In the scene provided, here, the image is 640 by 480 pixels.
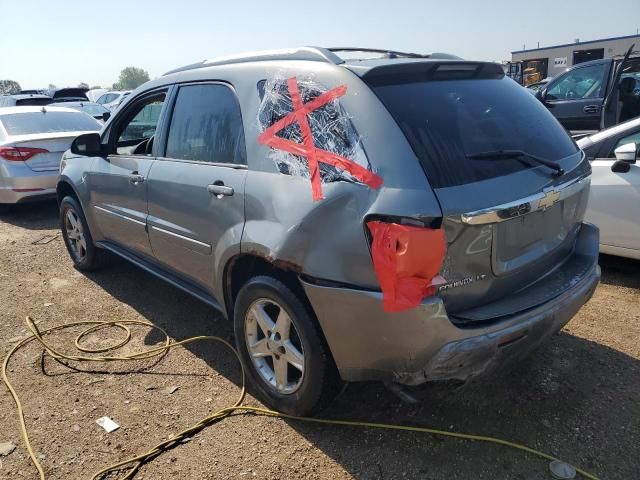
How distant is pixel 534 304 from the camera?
245cm

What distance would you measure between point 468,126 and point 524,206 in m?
0.46

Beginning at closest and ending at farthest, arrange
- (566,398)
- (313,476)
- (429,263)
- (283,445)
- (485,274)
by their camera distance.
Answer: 1. (429,263)
2. (485,274)
3. (313,476)
4. (283,445)
5. (566,398)

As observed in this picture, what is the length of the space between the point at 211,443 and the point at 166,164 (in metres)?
1.77

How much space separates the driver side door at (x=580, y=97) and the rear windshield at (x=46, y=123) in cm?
735

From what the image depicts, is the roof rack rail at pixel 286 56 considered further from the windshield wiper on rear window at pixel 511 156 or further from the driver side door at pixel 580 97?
the driver side door at pixel 580 97

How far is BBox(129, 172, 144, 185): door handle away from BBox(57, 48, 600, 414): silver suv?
1.46ft

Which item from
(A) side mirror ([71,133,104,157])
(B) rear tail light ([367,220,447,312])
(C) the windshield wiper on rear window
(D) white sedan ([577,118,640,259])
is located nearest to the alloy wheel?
(B) rear tail light ([367,220,447,312])

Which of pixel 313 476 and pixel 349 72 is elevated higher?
pixel 349 72

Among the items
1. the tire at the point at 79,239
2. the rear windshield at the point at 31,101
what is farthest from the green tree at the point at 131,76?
the tire at the point at 79,239

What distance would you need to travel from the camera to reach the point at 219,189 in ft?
9.67

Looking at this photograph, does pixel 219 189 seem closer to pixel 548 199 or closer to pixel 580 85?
pixel 548 199

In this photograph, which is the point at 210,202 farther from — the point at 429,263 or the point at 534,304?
the point at 534,304

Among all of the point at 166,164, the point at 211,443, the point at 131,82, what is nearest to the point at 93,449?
the point at 211,443

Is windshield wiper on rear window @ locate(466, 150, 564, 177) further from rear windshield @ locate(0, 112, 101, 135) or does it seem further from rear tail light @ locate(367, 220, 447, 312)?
rear windshield @ locate(0, 112, 101, 135)
